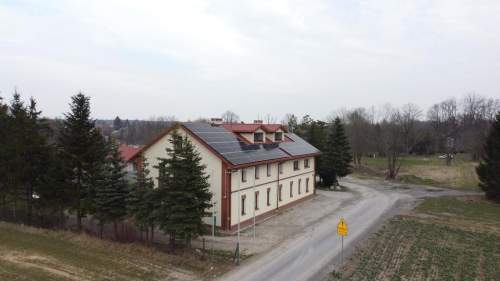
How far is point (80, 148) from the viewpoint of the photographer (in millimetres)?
27547

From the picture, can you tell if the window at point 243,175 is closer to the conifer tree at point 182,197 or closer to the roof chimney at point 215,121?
the roof chimney at point 215,121

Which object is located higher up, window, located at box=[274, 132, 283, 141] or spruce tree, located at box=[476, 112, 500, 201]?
window, located at box=[274, 132, 283, 141]

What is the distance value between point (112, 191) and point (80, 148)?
4359mm

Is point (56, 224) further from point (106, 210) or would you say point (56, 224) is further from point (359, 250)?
point (359, 250)

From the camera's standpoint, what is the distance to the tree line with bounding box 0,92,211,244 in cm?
2305

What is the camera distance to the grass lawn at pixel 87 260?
60.6 ft

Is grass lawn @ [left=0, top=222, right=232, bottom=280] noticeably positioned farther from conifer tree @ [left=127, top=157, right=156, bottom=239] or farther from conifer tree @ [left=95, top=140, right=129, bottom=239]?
conifer tree @ [left=95, top=140, right=129, bottom=239]

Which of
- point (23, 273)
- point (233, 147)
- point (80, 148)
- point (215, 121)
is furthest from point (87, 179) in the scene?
point (215, 121)

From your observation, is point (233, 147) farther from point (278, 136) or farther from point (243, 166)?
point (278, 136)

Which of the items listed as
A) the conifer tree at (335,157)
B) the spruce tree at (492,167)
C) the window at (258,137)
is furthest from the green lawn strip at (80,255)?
the spruce tree at (492,167)

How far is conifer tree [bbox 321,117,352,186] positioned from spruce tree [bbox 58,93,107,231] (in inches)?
1285

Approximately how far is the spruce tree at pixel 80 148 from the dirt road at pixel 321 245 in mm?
12542

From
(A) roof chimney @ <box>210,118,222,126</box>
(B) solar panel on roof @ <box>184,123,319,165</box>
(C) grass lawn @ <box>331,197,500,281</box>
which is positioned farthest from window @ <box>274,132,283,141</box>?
(C) grass lawn @ <box>331,197,500,281</box>

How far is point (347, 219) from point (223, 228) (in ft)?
36.8
